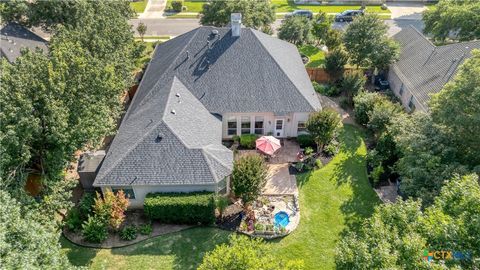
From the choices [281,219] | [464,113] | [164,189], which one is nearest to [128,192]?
[164,189]

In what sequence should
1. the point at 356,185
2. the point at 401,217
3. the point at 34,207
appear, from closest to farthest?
the point at 401,217
the point at 34,207
the point at 356,185

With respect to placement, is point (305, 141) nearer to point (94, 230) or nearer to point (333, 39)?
point (94, 230)

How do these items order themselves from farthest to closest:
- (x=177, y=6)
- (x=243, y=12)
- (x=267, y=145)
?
(x=177, y=6) → (x=243, y=12) → (x=267, y=145)

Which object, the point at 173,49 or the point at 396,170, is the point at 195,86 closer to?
the point at 173,49

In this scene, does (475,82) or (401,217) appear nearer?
(401,217)

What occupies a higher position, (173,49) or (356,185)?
(173,49)

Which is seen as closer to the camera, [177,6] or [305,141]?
[305,141]

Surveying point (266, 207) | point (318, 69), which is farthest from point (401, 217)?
point (318, 69)

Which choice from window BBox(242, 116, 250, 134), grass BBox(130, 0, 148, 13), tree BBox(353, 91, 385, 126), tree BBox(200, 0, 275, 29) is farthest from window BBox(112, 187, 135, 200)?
grass BBox(130, 0, 148, 13)
